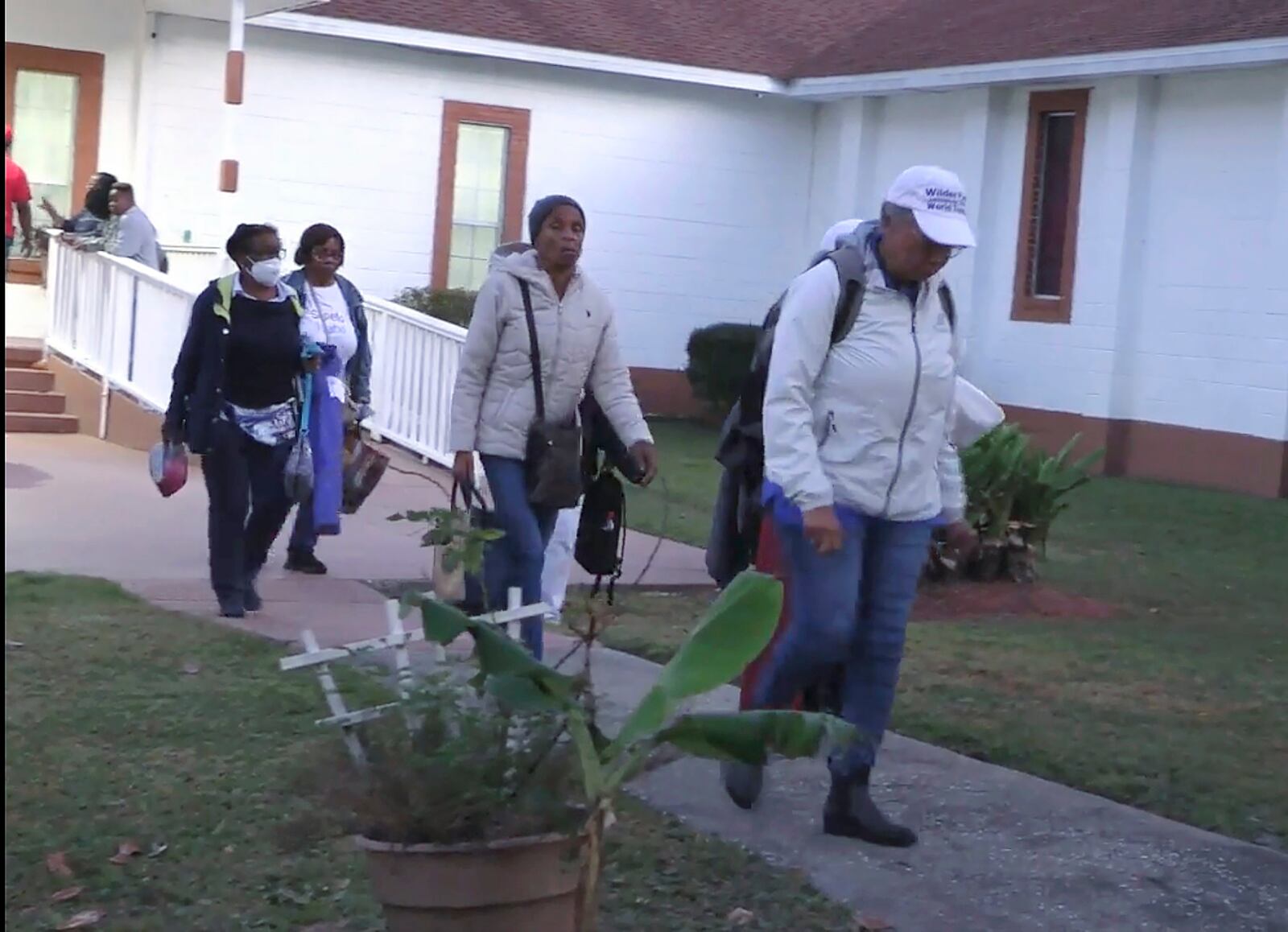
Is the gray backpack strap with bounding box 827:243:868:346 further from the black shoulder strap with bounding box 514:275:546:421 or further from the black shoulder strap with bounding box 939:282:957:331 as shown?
the black shoulder strap with bounding box 514:275:546:421

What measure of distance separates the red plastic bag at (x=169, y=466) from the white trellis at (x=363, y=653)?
3793 mm

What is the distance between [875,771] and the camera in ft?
21.3

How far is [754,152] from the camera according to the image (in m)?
21.0

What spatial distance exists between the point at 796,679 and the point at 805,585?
31 cm

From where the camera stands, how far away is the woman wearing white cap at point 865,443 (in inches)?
209

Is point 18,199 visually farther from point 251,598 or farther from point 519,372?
point 519,372

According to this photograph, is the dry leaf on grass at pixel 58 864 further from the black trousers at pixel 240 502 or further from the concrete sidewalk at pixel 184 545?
the black trousers at pixel 240 502

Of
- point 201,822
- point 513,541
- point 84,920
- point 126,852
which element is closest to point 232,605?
point 513,541

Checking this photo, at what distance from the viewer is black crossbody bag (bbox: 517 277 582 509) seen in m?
6.53

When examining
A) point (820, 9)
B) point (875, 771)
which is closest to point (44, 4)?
point (820, 9)

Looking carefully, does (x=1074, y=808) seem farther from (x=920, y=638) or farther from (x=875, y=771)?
(x=920, y=638)

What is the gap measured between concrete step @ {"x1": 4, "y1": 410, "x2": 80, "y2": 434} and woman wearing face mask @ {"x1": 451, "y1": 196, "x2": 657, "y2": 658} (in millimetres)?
9021

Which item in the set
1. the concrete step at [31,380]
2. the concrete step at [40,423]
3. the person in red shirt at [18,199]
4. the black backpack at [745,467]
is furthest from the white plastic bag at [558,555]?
the concrete step at [31,380]

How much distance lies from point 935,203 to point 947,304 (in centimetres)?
48
